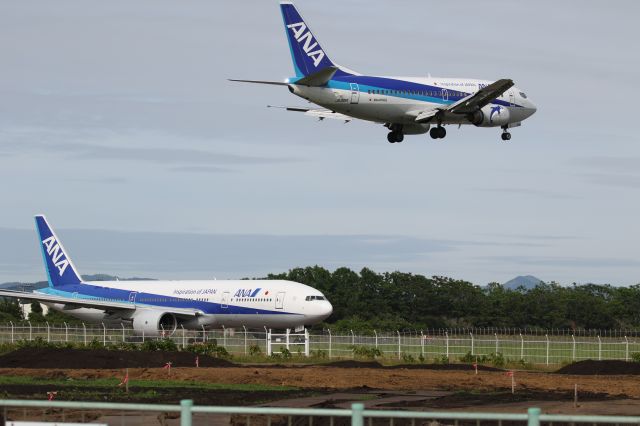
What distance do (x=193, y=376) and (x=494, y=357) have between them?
15729 mm

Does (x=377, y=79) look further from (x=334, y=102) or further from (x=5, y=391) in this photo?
(x=5, y=391)

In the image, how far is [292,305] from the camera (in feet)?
180

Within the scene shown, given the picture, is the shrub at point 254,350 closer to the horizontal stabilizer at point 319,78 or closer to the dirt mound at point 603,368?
the horizontal stabilizer at point 319,78

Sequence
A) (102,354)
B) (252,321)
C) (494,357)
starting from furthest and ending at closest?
1. (252,321)
2. (494,357)
3. (102,354)

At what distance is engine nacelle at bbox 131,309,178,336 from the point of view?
58.1 metres

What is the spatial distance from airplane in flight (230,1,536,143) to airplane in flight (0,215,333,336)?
887 centimetres

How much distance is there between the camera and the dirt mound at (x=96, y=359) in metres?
37.6

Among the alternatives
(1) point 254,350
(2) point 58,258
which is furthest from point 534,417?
(2) point 58,258

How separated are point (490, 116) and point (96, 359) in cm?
2145

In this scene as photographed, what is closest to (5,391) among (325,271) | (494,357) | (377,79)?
(494,357)

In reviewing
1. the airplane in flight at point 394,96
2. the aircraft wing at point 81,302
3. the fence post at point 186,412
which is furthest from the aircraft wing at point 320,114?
the fence post at point 186,412

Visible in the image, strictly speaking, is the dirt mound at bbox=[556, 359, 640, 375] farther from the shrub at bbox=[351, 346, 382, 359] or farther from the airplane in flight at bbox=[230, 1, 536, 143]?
the airplane in flight at bbox=[230, 1, 536, 143]

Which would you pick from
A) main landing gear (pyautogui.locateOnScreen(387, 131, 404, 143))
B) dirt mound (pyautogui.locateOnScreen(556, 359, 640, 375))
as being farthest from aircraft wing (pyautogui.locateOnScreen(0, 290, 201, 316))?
dirt mound (pyautogui.locateOnScreen(556, 359, 640, 375))

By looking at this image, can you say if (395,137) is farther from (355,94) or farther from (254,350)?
(254,350)
